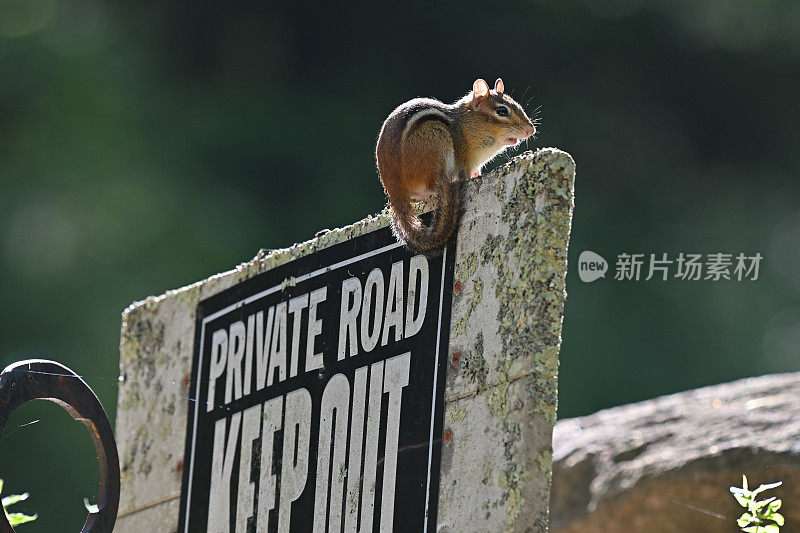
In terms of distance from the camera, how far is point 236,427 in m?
3.39

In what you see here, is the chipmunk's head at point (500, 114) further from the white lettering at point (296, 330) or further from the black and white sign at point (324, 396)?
the white lettering at point (296, 330)

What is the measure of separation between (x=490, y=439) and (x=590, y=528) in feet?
7.01

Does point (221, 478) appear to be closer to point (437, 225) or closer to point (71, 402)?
point (71, 402)

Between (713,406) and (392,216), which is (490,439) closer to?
(392,216)

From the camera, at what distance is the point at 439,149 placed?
306 cm

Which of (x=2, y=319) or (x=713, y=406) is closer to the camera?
(x=713, y=406)

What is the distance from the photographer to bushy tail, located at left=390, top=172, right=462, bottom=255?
2729 mm

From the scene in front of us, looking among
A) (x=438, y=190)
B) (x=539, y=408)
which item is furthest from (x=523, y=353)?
(x=438, y=190)

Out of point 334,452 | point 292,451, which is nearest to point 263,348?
point 292,451

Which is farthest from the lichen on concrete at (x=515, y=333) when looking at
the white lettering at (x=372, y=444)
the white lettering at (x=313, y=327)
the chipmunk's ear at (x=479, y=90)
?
the chipmunk's ear at (x=479, y=90)

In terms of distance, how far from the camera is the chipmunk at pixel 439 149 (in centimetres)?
277

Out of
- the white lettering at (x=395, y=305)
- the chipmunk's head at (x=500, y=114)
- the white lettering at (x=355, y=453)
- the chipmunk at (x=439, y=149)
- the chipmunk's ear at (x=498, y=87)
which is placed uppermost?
the chipmunk's ear at (x=498, y=87)

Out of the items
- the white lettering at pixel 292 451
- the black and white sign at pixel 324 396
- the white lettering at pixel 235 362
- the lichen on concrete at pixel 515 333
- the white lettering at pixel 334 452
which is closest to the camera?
the lichen on concrete at pixel 515 333

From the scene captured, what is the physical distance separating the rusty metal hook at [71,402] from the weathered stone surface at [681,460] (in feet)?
7.32
